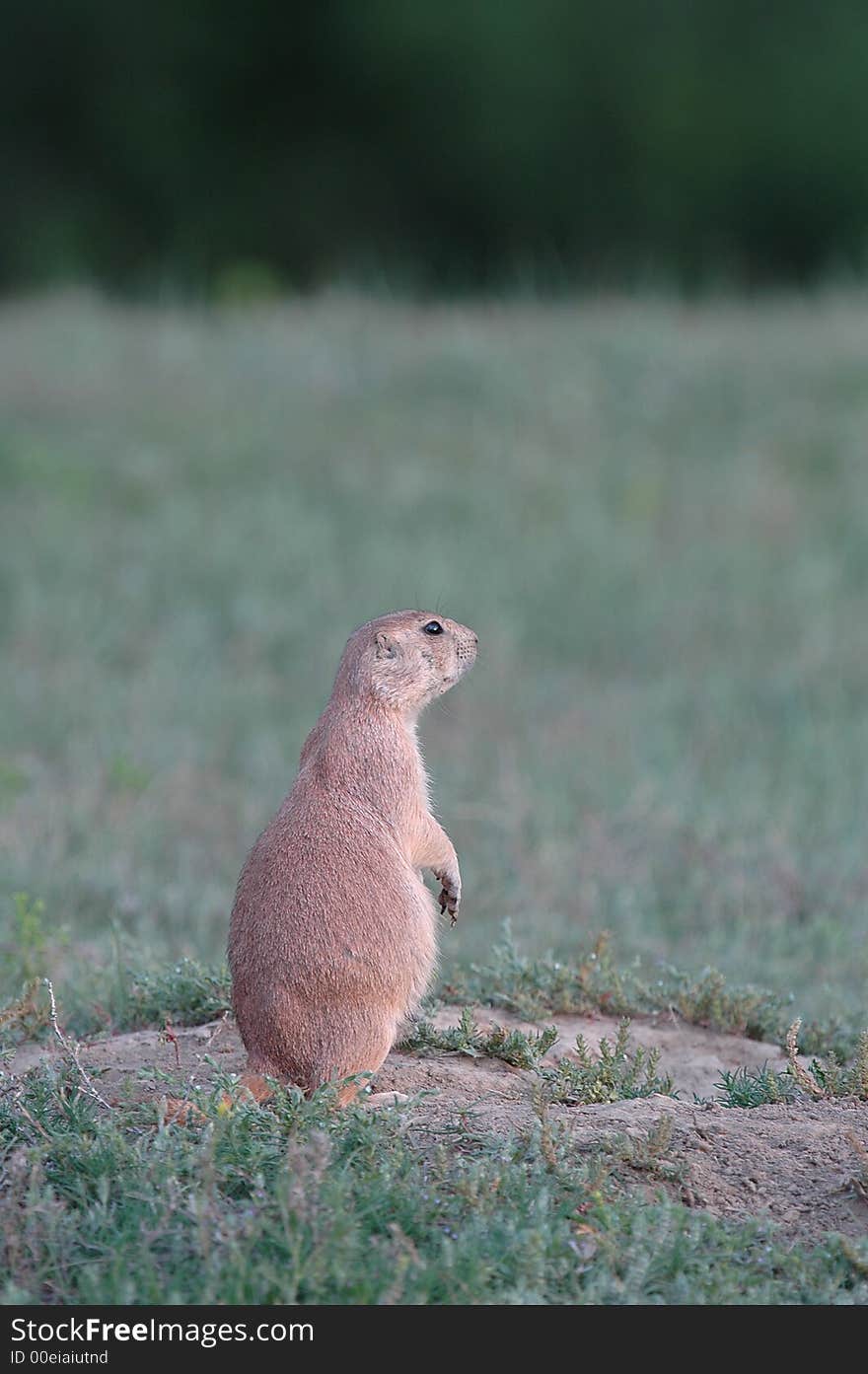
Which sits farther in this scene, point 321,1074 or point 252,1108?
point 321,1074

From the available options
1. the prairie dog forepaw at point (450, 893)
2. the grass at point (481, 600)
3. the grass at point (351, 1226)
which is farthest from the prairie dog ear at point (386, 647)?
the grass at point (481, 600)

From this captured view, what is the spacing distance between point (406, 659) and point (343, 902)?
2.69 ft

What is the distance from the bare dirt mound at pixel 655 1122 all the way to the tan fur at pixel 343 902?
21cm

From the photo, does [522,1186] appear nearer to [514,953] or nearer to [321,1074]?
[321,1074]

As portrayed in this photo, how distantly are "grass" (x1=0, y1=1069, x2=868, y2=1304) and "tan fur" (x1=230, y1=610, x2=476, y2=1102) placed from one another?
0.26 m

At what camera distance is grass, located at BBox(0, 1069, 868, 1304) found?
3420mm

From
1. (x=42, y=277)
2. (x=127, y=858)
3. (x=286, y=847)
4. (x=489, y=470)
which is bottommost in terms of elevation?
(x=127, y=858)

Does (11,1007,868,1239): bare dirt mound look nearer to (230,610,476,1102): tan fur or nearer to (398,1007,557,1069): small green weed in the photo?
(398,1007,557,1069): small green weed

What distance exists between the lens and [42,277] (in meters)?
24.8

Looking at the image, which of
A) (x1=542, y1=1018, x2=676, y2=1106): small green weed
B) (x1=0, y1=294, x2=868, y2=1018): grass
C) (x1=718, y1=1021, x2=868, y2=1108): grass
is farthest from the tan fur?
(x1=0, y1=294, x2=868, y2=1018): grass

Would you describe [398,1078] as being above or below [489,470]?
below
